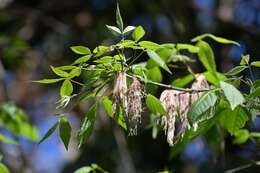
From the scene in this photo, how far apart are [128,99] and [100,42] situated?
7.91 feet

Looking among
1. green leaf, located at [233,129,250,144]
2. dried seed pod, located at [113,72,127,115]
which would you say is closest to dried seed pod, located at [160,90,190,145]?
dried seed pod, located at [113,72,127,115]

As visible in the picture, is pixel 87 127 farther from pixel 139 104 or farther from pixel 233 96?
pixel 233 96

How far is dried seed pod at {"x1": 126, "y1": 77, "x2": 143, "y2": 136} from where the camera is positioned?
99cm

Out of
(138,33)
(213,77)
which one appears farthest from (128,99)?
(213,77)

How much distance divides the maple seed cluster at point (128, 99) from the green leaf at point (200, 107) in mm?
91

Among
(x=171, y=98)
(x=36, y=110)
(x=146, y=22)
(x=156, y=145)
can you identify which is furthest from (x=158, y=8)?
(x=171, y=98)

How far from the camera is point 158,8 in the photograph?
10.9ft

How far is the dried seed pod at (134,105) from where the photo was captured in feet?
3.25

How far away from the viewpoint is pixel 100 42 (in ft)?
11.1

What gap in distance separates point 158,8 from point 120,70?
2.36 meters

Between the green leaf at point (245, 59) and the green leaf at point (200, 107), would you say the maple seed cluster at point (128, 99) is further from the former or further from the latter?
the green leaf at point (245, 59)

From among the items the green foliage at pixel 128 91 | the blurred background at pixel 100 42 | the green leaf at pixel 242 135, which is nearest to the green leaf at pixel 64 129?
the green foliage at pixel 128 91

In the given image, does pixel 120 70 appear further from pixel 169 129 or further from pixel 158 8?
pixel 158 8

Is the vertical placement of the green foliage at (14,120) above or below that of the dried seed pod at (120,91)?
below
